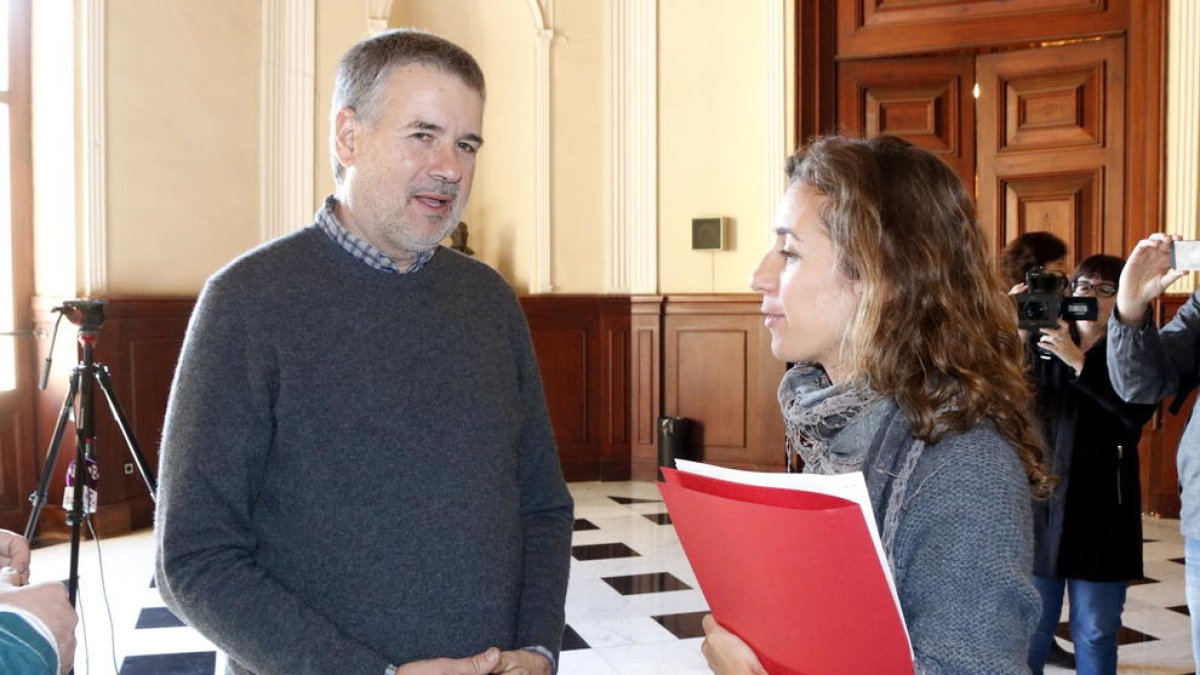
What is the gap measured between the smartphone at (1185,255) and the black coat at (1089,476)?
0.56 metres

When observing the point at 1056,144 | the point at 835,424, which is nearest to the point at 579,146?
the point at 1056,144

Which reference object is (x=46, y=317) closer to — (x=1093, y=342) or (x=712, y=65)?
(x=712, y=65)

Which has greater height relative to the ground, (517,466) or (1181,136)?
(1181,136)

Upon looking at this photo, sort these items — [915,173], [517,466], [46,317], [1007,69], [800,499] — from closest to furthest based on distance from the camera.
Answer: [800,499], [915,173], [517,466], [46,317], [1007,69]

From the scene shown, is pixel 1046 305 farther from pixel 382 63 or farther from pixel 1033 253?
pixel 382 63

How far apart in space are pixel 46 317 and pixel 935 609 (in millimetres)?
5193

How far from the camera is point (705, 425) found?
682 centimetres

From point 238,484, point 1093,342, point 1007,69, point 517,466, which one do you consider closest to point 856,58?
point 1007,69

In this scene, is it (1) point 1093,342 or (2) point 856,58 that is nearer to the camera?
(1) point 1093,342

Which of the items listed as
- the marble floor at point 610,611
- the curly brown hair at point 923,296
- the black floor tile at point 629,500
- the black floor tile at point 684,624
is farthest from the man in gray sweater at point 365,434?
the black floor tile at point 629,500

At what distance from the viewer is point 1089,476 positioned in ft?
9.51

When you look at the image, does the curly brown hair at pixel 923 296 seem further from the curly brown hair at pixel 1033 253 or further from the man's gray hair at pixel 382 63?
the curly brown hair at pixel 1033 253

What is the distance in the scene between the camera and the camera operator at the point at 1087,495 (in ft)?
9.21

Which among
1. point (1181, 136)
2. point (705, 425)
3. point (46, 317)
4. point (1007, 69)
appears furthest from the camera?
point (705, 425)
